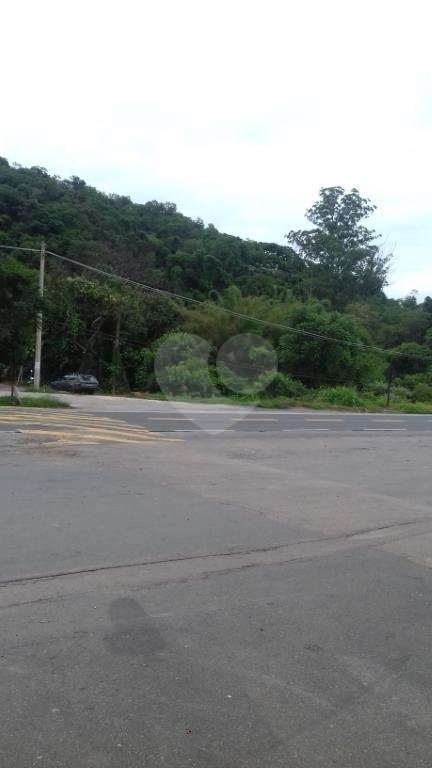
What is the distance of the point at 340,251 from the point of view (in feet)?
A: 238

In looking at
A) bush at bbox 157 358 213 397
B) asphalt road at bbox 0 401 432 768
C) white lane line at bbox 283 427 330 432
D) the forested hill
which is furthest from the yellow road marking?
the forested hill

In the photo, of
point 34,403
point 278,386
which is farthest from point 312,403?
point 34,403

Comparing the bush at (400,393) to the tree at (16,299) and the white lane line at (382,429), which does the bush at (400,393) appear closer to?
the white lane line at (382,429)

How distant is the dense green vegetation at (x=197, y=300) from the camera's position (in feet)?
130

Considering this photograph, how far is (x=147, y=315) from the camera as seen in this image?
4788cm

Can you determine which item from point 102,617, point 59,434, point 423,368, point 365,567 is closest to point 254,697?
point 102,617

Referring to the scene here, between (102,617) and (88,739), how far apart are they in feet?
4.97

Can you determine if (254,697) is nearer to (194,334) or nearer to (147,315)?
(194,334)

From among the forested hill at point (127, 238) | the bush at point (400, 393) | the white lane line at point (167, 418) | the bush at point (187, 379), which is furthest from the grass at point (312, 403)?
the forested hill at point (127, 238)

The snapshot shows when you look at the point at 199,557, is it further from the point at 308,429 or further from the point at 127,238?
the point at 127,238

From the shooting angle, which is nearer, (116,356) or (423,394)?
(116,356)

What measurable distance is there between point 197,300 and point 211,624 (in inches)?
1991

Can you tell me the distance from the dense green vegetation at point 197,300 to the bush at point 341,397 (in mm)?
71

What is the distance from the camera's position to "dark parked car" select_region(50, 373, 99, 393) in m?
40.8
